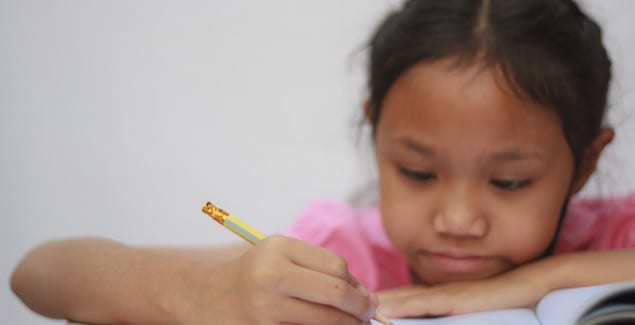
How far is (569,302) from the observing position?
51cm

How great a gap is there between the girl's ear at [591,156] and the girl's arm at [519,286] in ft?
0.38

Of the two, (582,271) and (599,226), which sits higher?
(599,226)

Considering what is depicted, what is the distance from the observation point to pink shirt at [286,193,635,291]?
0.85 m

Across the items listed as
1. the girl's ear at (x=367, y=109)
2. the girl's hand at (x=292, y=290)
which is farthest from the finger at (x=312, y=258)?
the girl's ear at (x=367, y=109)

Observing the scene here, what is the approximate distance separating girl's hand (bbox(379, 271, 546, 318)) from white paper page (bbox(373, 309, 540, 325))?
0.02 m

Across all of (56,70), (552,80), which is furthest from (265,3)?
(552,80)

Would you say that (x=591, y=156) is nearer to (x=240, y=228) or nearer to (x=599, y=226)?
(x=599, y=226)

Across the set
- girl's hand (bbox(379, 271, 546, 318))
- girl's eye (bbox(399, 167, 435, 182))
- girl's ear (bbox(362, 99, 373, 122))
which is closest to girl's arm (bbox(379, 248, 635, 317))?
girl's hand (bbox(379, 271, 546, 318))

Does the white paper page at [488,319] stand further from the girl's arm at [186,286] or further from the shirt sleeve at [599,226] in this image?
the shirt sleeve at [599,226]

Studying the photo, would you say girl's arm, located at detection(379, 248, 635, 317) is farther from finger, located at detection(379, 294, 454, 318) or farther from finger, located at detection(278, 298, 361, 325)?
finger, located at detection(278, 298, 361, 325)

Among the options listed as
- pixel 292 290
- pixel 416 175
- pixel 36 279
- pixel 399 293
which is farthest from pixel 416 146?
pixel 36 279

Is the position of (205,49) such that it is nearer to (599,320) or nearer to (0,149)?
(0,149)

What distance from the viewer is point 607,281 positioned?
62 centimetres

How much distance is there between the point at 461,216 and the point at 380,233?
31 centimetres
